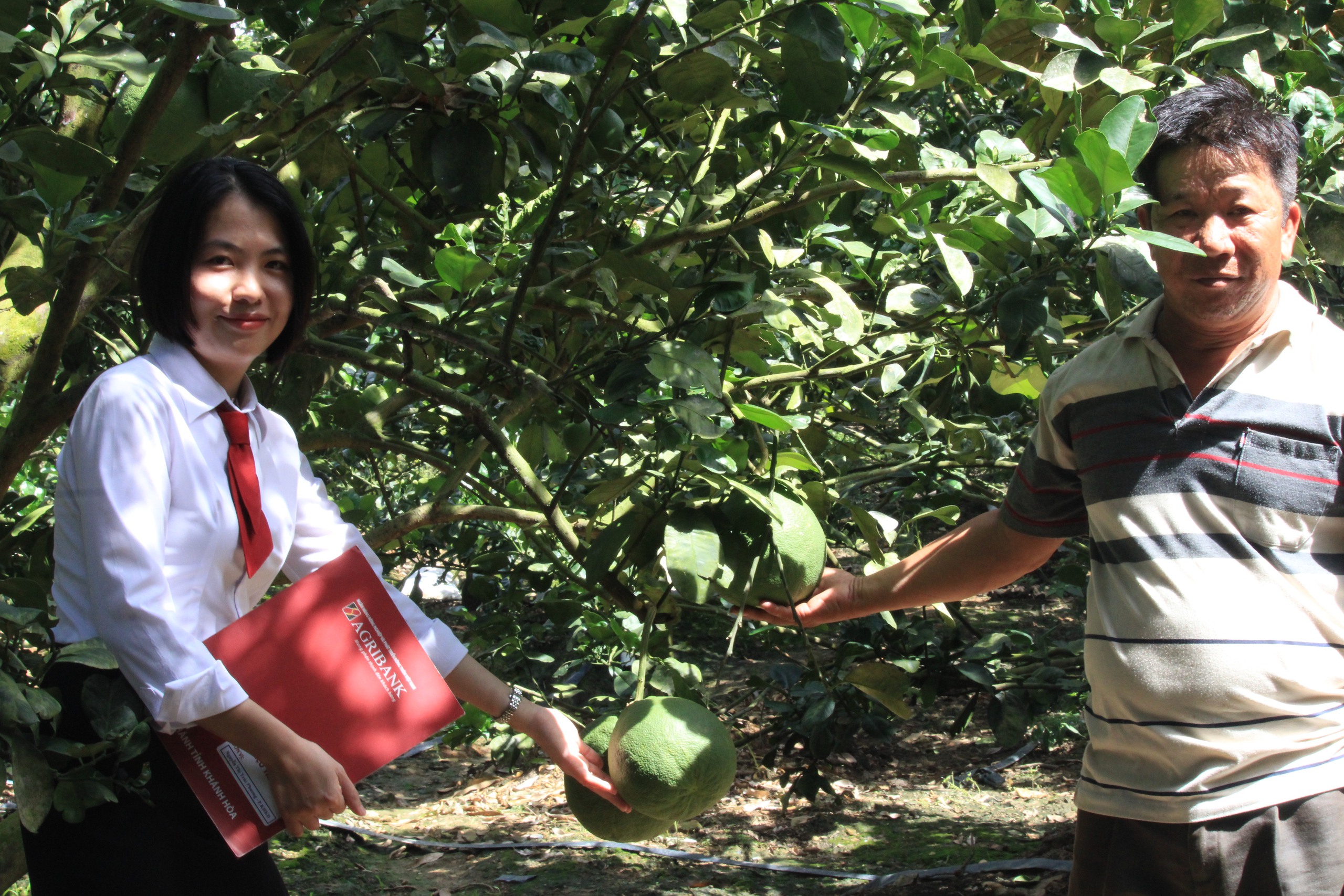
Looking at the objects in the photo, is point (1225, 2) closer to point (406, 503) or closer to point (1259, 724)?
point (1259, 724)

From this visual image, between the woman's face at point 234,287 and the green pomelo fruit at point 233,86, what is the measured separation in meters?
0.28

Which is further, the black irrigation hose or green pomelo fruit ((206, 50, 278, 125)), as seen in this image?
the black irrigation hose

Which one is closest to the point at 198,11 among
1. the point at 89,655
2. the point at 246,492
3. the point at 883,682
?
the point at 246,492

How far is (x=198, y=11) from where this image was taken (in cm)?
98

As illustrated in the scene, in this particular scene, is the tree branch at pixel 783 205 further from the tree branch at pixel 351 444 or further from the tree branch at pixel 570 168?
the tree branch at pixel 351 444

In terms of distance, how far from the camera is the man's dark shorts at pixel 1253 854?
1190mm

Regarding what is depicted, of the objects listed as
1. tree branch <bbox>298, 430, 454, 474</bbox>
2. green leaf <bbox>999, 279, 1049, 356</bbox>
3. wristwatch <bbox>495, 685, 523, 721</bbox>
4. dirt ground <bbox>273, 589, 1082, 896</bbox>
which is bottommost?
dirt ground <bbox>273, 589, 1082, 896</bbox>

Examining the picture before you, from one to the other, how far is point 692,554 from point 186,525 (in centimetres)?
50

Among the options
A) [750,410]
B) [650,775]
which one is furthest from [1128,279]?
[650,775]

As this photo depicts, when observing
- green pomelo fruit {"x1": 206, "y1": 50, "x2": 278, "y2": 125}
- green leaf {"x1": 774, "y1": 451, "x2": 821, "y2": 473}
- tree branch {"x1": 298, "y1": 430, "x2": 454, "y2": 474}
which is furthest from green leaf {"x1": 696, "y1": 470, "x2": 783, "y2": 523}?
tree branch {"x1": 298, "y1": 430, "x2": 454, "y2": 474}

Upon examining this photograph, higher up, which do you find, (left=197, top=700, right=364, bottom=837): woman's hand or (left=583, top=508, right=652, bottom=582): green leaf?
(left=583, top=508, right=652, bottom=582): green leaf

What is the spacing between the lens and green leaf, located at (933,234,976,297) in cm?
128

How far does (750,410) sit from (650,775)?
424 millimetres

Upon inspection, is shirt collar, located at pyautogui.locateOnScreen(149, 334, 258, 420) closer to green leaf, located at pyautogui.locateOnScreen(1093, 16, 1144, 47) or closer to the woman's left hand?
the woman's left hand
